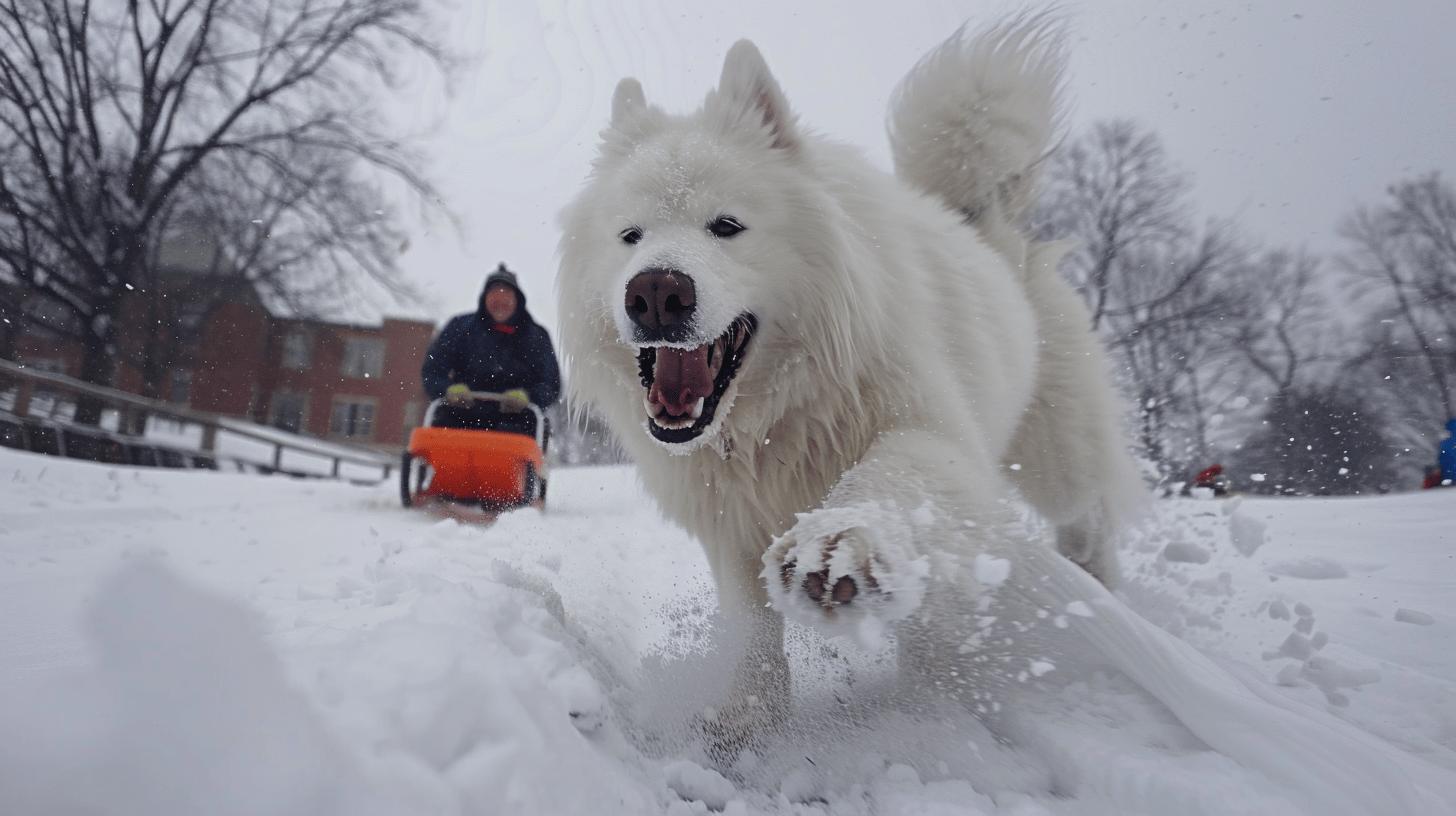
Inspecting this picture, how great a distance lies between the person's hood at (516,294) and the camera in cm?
581

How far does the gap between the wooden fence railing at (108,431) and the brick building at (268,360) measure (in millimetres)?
202

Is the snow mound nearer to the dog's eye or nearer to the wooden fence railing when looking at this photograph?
the dog's eye

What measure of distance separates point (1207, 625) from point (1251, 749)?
1400 millimetres

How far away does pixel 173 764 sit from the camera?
34.1 inches

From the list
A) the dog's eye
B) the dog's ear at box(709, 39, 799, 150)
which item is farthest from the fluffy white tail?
the dog's eye

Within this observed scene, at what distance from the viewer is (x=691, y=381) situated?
2.18 metres

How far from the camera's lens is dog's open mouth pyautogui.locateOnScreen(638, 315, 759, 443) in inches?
83.9

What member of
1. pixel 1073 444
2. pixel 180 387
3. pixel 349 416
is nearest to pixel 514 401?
pixel 1073 444

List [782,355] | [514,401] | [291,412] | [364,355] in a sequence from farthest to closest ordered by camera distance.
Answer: [291,412], [364,355], [514,401], [782,355]

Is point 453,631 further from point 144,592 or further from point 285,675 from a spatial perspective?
point 144,592

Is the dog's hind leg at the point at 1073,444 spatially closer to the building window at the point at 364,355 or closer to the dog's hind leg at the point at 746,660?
the dog's hind leg at the point at 746,660

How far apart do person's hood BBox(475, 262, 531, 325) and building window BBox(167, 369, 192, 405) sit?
5209 mm

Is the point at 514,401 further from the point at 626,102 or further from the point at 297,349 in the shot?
the point at 297,349

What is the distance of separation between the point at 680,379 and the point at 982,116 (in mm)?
2332
